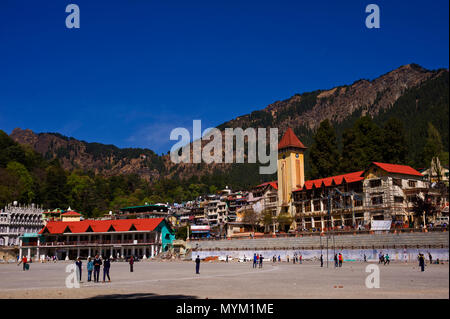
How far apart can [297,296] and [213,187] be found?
523ft

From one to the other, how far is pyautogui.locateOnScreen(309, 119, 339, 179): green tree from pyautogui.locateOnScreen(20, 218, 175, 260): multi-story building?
96.4 feet

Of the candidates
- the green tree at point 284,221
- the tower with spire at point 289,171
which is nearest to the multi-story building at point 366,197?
the green tree at point 284,221

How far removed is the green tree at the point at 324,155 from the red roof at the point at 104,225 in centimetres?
2986

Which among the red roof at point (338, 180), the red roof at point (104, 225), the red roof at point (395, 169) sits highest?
the red roof at point (395, 169)

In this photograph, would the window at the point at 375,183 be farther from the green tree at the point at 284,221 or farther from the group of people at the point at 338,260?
the group of people at the point at 338,260

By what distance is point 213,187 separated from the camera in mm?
174125

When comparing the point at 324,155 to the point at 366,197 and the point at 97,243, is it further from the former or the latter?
the point at 97,243

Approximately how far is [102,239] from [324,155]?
4303 cm

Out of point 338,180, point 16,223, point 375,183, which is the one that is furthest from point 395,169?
point 16,223

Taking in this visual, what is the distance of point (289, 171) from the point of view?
79750 mm

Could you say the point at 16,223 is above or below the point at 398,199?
below

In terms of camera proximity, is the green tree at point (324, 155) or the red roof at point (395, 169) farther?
the green tree at point (324, 155)

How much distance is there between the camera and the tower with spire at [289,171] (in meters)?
79.1
